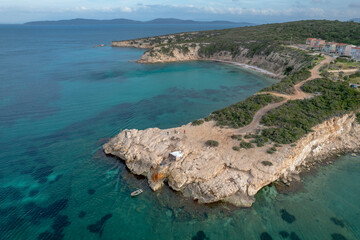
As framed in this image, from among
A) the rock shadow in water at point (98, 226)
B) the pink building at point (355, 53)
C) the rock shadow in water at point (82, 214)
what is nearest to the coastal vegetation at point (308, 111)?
the rock shadow in water at point (98, 226)

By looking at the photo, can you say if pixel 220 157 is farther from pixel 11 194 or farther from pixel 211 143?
pixel 11 194

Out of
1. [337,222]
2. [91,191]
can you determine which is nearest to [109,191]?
[91,191]

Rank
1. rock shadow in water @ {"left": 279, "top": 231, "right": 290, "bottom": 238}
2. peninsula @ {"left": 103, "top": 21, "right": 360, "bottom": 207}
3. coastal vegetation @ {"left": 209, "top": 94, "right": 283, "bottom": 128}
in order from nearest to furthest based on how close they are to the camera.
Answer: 1. rock shadow in water @ {"left": 279, "top": 231, "right": 290, "bottom": 238}
2. peninsula @ {"left": 103, "top": 21, "right": 360, "bottom": 207}
3. coastal vegetation @ {"left": 209, "top": 94, "right": 283, "bottom": 128}

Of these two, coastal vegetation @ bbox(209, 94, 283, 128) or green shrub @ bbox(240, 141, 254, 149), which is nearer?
green shrub @ bbox(240, 141, 254, 149)

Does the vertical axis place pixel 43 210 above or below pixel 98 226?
above

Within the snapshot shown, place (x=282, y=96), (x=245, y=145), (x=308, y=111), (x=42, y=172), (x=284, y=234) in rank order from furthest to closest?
(x=282, y=96)
(x=308, y=111)
(x=245, y=145)
(x=42, y=172)
(x=284, y=234)

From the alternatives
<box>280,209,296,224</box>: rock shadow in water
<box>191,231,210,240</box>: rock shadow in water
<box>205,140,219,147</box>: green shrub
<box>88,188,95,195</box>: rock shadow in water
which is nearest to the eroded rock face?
<box>205,140,219,147</box>: green shrub

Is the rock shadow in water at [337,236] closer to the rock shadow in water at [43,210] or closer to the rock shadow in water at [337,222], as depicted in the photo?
the rock shadow in water at [337,222]

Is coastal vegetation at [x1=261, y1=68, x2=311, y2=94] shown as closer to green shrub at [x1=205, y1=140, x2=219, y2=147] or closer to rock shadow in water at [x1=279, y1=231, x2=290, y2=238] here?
green shrub at [x1=205, y1=140, x2=219, y2=147]

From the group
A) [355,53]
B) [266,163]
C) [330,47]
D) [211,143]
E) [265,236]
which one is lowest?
[265,236]

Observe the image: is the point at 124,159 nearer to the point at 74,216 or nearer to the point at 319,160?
the point at 74,216
